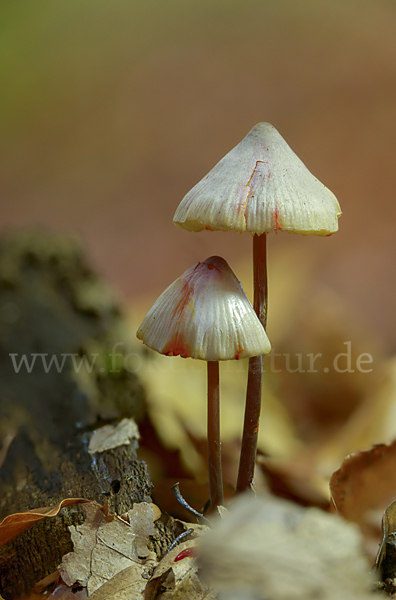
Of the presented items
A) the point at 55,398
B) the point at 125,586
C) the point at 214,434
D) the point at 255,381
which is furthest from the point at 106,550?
the point at 55,398

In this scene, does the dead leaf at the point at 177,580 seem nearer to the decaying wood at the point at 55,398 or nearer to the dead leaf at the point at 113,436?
the decaying wood at the point at 55,398

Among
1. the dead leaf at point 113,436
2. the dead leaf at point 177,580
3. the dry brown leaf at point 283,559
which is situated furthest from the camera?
the dead leaf at point 113,436

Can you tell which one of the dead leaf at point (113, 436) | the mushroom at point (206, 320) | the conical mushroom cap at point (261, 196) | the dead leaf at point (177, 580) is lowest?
the dead leaf at point (177, 580)

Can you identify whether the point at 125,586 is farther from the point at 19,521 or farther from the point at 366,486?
the point at 366,486

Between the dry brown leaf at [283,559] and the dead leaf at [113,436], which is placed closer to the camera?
the dry brown leaf at [283,559]

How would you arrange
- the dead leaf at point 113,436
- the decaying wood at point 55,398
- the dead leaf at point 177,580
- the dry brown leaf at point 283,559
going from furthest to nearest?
the dead leaf at point 113,436
the decaying wood at point 55,398
the dead leaf at point 177,580
the dry brown leaf at point 283,559

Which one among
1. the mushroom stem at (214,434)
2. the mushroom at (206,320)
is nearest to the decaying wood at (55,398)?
the mushroom stem at (214,434)

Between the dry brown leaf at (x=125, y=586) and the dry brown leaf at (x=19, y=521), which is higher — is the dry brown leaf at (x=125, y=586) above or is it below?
below
